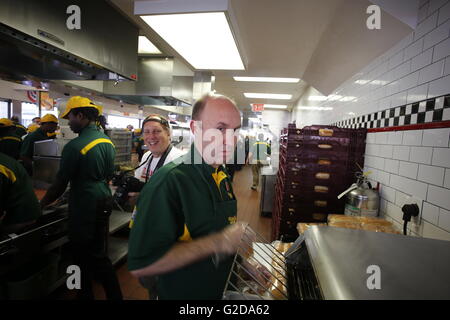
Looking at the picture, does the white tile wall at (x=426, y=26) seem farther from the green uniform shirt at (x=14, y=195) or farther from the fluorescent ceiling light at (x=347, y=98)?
the green uniform shirt at (x=14, y=195)

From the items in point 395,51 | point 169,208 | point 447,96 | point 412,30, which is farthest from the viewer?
point 395,51

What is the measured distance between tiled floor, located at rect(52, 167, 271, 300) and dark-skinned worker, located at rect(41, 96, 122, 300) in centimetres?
39

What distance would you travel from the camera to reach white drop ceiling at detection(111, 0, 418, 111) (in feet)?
7.12

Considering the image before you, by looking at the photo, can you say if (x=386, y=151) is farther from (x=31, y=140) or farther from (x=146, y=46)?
(x=31, y=140)

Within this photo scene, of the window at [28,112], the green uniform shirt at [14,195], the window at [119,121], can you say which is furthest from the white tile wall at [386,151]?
the window at [119,121]

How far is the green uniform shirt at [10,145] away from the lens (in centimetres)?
418

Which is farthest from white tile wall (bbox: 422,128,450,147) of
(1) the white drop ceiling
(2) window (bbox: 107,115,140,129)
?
(2) window (bbox: 107,115,140,129)

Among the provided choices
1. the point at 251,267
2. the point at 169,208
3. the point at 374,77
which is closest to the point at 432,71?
the point at 374,77

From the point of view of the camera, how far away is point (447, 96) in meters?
1.50

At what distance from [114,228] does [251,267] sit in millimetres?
2455

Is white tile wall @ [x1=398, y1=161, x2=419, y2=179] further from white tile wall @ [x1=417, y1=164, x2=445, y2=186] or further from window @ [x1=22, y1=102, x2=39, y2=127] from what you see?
window @ [x1=22, y1=102, x2=39, y2=127]

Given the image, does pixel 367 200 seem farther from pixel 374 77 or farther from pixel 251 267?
pixel 251 267
